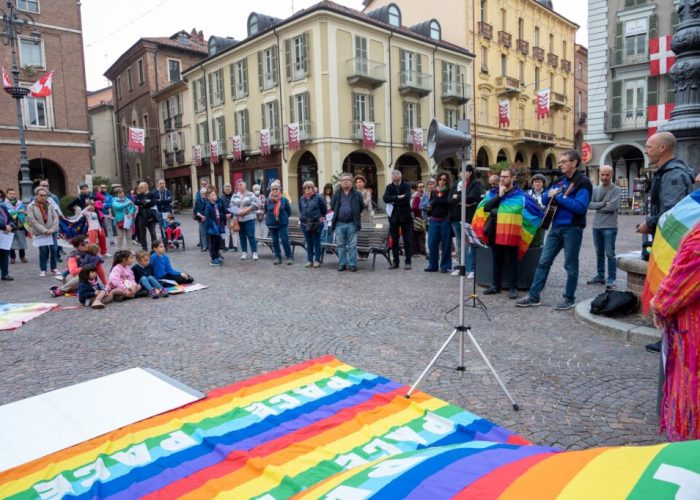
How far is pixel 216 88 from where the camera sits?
115 ft

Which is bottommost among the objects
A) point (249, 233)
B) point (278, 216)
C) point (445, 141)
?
point (249, 233)

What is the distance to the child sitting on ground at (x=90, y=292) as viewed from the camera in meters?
7.53

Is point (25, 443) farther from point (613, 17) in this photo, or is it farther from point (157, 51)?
point (157, 51)

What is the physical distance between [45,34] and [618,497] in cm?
3463

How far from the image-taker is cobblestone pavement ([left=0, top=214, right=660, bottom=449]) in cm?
371

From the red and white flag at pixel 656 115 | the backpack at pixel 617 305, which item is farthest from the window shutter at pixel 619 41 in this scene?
the backpack at pixel 617 305

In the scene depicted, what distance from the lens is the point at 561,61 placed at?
4512cm

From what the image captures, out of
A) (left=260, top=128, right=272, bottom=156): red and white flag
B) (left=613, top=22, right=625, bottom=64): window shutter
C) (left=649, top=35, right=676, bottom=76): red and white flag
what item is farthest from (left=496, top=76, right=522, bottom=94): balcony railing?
(left=260, top=128, right=272, bottom=156): red and white flag

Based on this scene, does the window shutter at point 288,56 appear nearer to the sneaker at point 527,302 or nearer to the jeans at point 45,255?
the jeans at point 45,255

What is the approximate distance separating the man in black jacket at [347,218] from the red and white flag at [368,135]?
19398 mm

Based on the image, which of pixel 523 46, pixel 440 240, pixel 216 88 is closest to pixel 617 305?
pixel 440 240

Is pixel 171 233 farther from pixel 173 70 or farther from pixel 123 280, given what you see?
pixel 173 70

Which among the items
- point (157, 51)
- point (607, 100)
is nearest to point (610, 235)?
point (607, 100)

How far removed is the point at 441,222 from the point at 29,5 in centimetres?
2971
